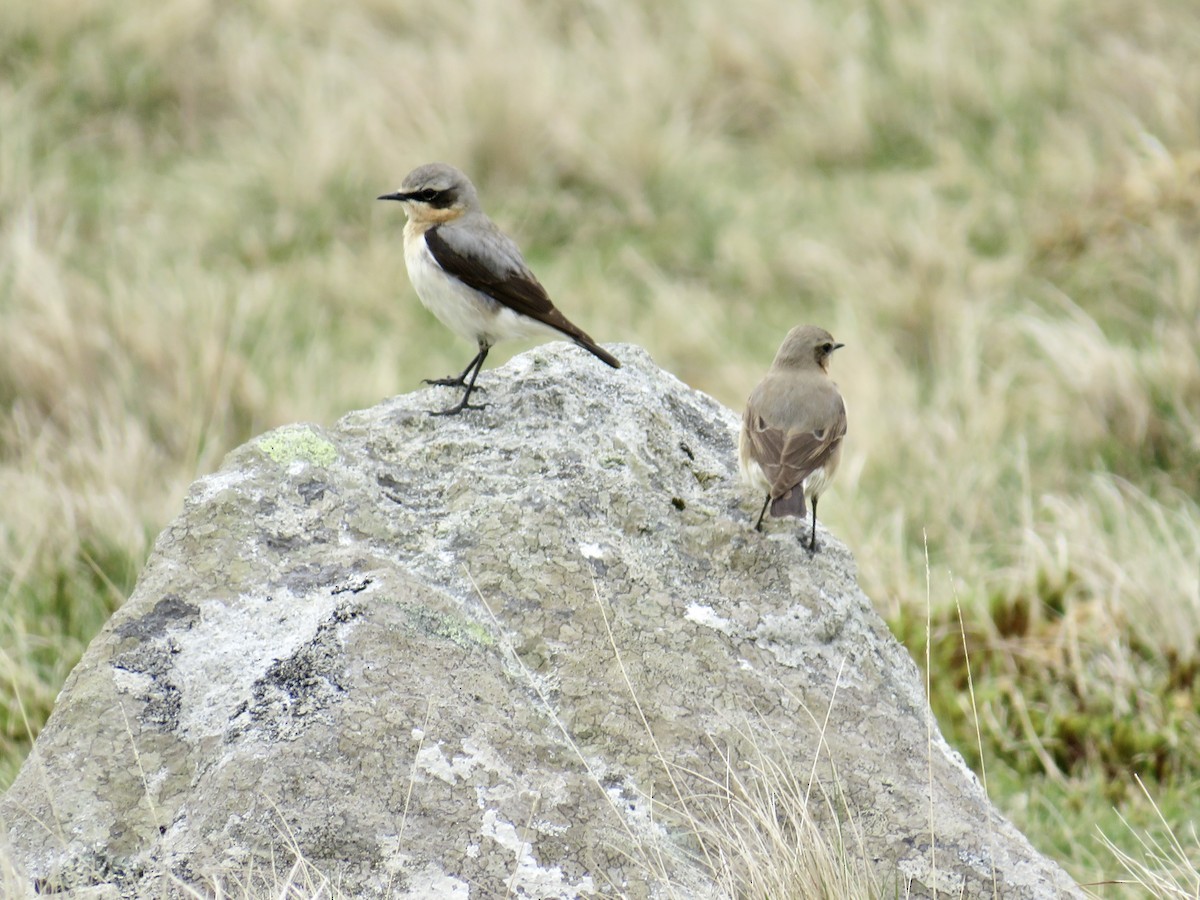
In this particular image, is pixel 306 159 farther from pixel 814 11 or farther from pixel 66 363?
pixel 814 11

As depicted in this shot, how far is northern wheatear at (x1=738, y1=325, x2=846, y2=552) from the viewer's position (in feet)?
12.0

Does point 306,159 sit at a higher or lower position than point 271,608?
lower

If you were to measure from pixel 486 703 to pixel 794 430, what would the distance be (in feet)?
4.49

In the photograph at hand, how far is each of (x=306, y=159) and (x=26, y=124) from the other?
2010mm

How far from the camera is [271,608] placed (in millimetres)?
3082

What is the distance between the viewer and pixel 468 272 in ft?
15.6

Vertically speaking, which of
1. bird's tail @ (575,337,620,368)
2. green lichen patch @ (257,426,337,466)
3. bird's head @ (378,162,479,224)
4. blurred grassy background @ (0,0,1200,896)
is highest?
bird's head @ (378,162,479,224)

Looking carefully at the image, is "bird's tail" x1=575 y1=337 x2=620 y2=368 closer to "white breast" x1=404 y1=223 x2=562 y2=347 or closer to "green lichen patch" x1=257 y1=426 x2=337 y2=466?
"white breast" x1=404 y1=223 x2=562 y2=347

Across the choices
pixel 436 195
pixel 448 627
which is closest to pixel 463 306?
pixel 436 195

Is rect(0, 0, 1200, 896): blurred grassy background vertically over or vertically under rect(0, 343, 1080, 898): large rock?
under

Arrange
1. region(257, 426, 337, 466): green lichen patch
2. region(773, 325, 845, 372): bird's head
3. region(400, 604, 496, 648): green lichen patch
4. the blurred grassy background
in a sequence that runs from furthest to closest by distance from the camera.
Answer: the blurred grassy background < region(773, 325, 845, 372): bird's head < region(257, 426, 337, 466): green lichen patch < region(400, 604, 496, 648): green lichen patch

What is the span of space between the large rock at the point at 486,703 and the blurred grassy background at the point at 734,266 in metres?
1.69

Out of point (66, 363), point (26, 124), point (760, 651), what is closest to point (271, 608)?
point (760, 651)

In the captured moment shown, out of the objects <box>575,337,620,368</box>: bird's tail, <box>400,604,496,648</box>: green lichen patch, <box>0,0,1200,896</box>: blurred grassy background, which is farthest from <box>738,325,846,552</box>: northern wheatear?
<box>0,0,1200,896</box>: blurred grassy background
